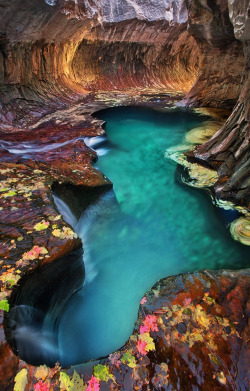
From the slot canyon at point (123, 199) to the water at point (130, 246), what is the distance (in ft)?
0.08

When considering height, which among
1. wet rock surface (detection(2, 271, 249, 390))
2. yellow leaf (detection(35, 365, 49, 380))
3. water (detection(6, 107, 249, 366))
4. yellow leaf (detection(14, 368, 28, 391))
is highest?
yellow leaf (detection(14, 368, 28, 391))

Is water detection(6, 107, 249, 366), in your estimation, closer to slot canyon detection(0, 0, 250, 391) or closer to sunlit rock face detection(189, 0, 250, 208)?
slot canyon detection(0, 0, 250, 391)

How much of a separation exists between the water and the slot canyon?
2 cm

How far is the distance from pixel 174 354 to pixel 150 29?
469 inches

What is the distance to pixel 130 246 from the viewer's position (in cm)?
375

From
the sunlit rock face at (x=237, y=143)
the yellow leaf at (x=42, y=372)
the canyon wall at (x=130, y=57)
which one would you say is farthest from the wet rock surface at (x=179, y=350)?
the canyon wall at (x=130, y=57)

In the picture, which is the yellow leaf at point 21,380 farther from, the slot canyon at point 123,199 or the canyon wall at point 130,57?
the canyon wall at point 130,57

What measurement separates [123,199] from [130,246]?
112cm

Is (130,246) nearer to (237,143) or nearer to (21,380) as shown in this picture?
(21,380)

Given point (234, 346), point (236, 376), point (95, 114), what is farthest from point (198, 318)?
point (95, 114)

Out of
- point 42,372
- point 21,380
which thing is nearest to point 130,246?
point 42,372

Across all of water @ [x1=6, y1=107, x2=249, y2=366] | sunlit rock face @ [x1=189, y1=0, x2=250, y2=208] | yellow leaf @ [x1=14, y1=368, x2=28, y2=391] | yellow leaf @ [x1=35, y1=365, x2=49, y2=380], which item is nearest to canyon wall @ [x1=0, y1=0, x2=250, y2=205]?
sunlit rock face @ [x1=189, y1=0, x2=250, y2=208]

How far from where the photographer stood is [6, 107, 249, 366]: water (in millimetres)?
2764

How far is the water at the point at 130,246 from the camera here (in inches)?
Result: 109
